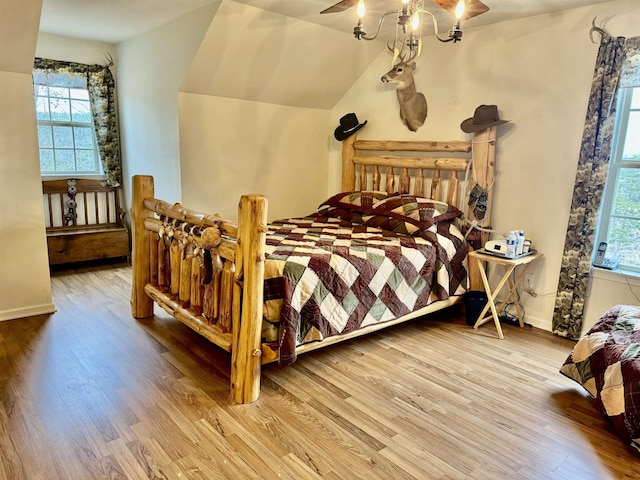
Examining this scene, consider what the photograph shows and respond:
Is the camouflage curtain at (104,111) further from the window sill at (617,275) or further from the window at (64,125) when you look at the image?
the window sill at (617,275)

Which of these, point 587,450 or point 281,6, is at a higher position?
point 281,6

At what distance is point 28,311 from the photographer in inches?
133

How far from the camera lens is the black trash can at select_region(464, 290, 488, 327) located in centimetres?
343

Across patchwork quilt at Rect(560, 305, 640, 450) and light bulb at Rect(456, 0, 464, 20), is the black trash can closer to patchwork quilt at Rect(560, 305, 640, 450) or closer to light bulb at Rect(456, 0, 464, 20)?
patchwork quilt at Rect(560, 305, 640, 450)

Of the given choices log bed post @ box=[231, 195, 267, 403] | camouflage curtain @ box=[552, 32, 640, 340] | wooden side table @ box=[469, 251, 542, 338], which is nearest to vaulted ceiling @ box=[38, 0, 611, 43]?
camouflage curtain @ box=[552, 32, 640, 340]

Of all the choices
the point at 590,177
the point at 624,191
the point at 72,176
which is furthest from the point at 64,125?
the point at 624,191

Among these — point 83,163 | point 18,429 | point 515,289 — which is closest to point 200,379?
point 18,429

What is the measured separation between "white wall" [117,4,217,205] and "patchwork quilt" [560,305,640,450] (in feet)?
10.8

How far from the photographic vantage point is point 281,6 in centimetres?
330

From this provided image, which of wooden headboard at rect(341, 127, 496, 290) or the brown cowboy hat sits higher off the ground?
the brown cowboy hat

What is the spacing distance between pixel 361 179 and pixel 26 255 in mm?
2943

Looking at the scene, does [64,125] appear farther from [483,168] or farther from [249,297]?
[483,168]

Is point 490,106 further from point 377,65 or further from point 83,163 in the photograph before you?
point 83,163

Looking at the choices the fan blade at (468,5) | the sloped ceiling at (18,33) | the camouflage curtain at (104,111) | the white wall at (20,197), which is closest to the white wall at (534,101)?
the fan blade at (468,5)
